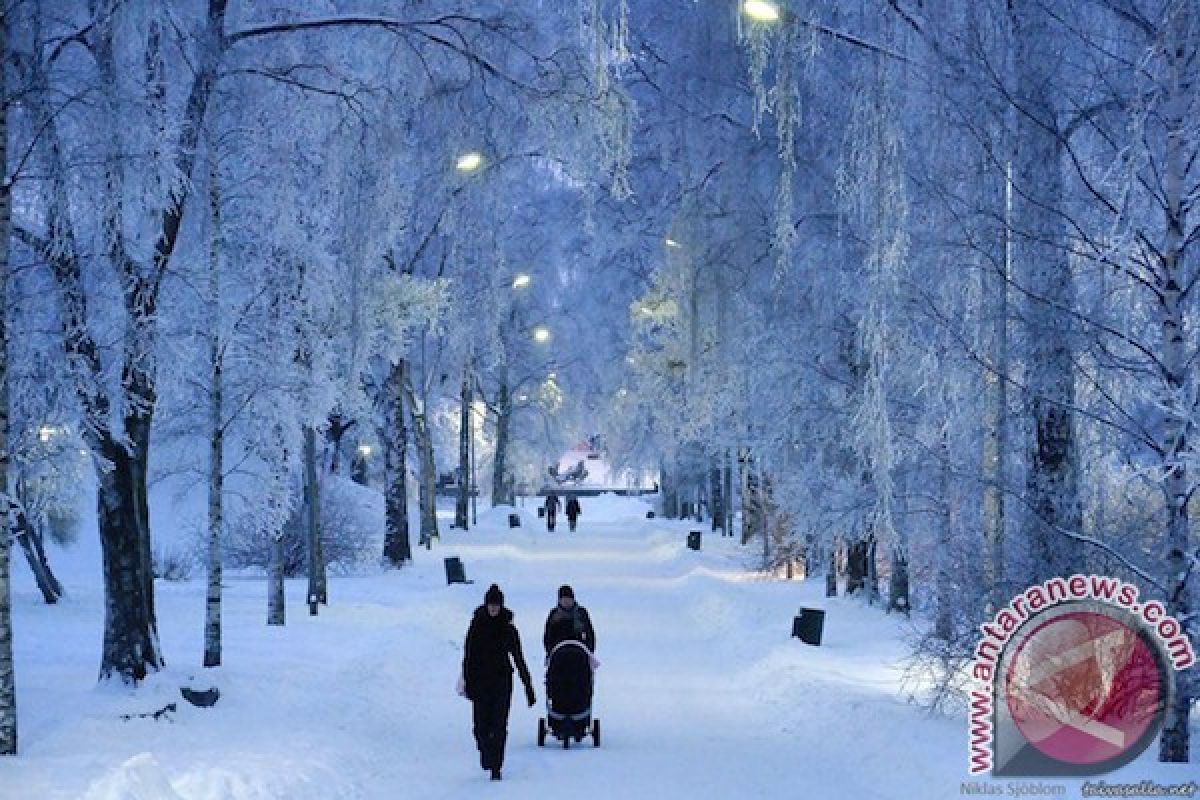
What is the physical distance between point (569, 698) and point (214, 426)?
5695 millimetres

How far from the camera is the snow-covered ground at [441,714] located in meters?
10.1

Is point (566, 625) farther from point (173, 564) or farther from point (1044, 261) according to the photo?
point (173, 564)

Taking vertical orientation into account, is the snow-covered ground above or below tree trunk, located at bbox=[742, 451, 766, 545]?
below

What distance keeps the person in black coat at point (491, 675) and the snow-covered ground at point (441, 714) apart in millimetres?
280

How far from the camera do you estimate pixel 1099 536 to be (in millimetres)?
10250

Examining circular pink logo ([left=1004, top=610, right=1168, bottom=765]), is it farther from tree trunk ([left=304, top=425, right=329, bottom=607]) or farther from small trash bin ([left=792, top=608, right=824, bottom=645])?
tree trunk ([left=304, top=425, right=329, bottom=607])

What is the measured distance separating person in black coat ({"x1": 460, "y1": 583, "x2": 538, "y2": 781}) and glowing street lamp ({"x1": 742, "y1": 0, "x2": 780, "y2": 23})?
5445 mm

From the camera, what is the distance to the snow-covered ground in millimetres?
10125

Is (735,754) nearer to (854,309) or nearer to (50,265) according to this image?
(50,265)

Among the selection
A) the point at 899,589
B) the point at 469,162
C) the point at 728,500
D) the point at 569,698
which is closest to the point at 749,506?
the point at 728,500

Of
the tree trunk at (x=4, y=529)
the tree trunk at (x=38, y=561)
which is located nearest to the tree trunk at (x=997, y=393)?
the tree trunk at (x=4, y=529)

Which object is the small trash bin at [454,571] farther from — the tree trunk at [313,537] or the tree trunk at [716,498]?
the tree trunk at [716,498]

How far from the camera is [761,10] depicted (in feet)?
37.6

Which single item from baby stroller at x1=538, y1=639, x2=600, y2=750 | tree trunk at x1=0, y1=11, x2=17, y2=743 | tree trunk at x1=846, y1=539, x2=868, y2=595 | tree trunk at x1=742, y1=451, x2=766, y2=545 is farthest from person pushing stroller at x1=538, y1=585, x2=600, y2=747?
tree trunk at x1=742, y1=451, x2=766, y2=545
